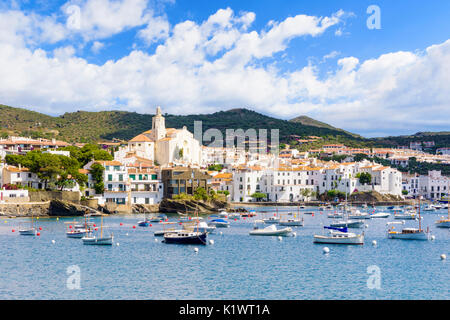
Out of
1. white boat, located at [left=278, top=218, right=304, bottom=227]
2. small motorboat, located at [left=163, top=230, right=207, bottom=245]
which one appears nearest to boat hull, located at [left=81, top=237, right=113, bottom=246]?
small motorboat, located at [left=163, top=230, right=207, bottom=245]

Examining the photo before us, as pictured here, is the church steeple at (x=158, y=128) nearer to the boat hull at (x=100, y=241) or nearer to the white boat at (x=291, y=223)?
the white boat at (x=291, y=223)

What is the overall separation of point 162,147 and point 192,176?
26.3 metres

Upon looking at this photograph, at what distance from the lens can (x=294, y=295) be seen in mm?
23516

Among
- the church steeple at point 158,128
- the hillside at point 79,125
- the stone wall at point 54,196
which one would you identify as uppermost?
the hillside at point 79,125

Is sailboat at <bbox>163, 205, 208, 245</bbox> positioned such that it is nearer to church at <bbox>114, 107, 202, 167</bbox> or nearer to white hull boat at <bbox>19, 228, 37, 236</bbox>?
white hull boat at <bbox>19, 228, 37, 236</bbox>

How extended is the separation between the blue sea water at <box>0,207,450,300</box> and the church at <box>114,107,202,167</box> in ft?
184

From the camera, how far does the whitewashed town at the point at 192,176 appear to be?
7350cm

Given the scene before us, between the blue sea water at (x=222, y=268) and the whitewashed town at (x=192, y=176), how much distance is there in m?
27.7

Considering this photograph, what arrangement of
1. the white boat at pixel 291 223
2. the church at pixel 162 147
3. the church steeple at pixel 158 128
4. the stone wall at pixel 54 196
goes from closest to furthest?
the white boat at pixel 291 223
the stone wall at pixel 54 196
the church at pixel 162 147
the church steeple at pixel 158 128

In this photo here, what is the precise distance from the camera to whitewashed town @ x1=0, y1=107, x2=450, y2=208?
7350cm

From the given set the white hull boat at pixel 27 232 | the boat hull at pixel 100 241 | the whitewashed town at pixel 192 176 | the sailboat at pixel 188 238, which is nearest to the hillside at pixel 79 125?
the whitewashed town at pixel 192 176
